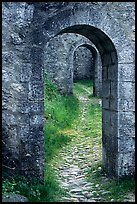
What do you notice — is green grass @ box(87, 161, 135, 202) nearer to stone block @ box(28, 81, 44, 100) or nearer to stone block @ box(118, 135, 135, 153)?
stone block @ box(118, 135, 135, 153)

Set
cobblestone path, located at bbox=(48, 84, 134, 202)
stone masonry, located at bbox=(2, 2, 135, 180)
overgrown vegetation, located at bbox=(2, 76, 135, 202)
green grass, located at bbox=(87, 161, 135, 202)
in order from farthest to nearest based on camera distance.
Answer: cobblestone path, located at bbox=(48, 84, 134, 202) < stone masonry, located at bbox=(2, 2, 135, 180) < green grass, located at bbox=(87, 161, 135, 202) < overgrown vegetation, located at bbox=(2, 76, 135, 202)

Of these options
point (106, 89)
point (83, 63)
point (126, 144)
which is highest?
point (83, 63)

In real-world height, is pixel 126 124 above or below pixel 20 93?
below

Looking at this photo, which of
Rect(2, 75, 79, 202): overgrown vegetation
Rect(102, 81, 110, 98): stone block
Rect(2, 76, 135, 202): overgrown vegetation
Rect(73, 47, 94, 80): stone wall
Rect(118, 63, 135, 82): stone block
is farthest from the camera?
Rect(73, 47, 94, 80): stone wall

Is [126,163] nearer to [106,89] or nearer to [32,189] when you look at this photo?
[106,89]

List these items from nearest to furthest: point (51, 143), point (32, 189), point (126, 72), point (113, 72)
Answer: point (32, 189), point (126, 72), point (113, 72), point (51, 143)

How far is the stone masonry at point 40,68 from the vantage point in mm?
5664

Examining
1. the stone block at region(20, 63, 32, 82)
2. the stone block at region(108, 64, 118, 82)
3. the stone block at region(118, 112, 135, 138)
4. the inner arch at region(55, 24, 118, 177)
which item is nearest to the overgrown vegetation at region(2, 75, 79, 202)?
the inner arch at region(55, 24, 118, 177)

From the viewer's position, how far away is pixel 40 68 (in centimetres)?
576

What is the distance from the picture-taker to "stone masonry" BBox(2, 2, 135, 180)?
5.66 meters

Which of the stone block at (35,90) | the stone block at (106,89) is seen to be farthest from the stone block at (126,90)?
the stone block at (35,90)

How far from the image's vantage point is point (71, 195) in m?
5.77

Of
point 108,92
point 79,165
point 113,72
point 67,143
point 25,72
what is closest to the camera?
point 25,72

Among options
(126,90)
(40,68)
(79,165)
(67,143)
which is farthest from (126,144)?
(67,143)
